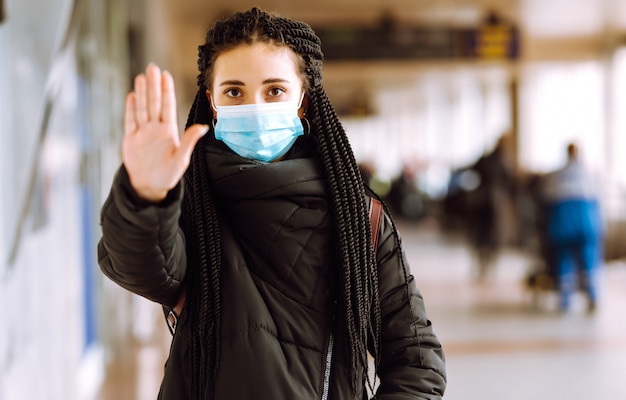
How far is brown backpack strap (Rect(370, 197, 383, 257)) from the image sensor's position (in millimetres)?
1504

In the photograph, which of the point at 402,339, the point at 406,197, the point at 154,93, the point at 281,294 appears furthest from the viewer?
the point at 406,197

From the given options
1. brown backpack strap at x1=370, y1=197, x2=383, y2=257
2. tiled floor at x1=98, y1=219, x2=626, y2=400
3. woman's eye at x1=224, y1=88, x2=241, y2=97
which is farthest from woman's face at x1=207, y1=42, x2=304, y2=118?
tiled floor at x1=98, y1=219, x2=626, y2=400

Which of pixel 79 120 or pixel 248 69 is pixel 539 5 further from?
pixel 248 69

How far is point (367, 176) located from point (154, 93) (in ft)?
27.4

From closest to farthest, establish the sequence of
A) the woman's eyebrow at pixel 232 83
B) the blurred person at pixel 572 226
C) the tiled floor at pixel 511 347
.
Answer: the woman's eyebrow at pixel 232 83 → the tiled floor at pixel 511 347 → the blurred person at pixel 572 226

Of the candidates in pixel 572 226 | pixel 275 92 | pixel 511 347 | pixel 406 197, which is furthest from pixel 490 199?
pixel 406 197

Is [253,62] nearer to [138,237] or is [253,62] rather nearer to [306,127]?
[306,127]

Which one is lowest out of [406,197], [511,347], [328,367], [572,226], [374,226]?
[511,347]

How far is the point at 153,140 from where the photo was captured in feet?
3.84

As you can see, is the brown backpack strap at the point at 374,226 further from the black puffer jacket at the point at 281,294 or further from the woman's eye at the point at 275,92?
the woman's eye at the point at 275,92

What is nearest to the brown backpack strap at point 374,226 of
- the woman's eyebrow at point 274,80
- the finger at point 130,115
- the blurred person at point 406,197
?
the woman's eyebrow at point 274,80

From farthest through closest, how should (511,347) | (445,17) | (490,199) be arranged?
(445,17) → (490,199) → (511,347)

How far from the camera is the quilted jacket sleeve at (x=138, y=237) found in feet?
3.84

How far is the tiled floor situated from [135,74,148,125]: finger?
Answer: 3480 mm
